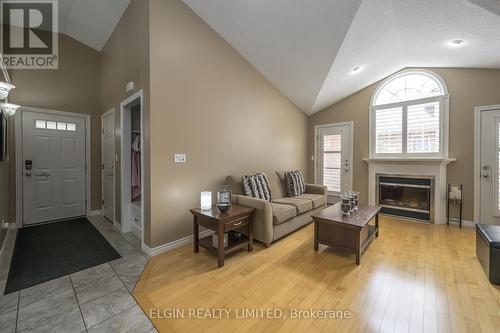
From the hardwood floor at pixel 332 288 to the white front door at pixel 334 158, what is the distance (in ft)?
7.44

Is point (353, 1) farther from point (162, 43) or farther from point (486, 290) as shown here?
point (486, 290)

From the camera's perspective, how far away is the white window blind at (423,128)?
12.9ft

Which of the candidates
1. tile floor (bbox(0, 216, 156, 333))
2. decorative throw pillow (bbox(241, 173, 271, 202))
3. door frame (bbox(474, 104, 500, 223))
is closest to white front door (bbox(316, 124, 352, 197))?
door frame (bbox(474, 104, 500, 223))

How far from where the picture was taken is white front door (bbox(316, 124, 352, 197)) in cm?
494

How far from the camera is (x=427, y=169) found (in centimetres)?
393

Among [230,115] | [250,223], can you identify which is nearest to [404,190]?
[250,223]

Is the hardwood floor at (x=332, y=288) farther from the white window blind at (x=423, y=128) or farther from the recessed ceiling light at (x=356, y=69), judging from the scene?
the recessed ceiling light at (x=356, y=69)

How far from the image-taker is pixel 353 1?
2.45 metres

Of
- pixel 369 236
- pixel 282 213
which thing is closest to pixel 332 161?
pixel 369 236

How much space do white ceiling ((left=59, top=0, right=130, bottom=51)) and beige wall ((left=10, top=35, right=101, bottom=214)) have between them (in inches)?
10.4

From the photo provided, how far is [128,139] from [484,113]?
5680 millimetres

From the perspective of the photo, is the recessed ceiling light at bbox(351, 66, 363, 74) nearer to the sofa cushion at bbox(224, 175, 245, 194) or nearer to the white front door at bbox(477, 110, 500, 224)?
the white front door at bbox(477, 110, 500, 224)

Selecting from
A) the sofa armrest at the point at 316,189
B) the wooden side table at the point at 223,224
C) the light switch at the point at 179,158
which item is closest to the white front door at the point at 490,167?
the sofa armrest at the point at 316,189

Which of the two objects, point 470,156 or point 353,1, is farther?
point 470,156
